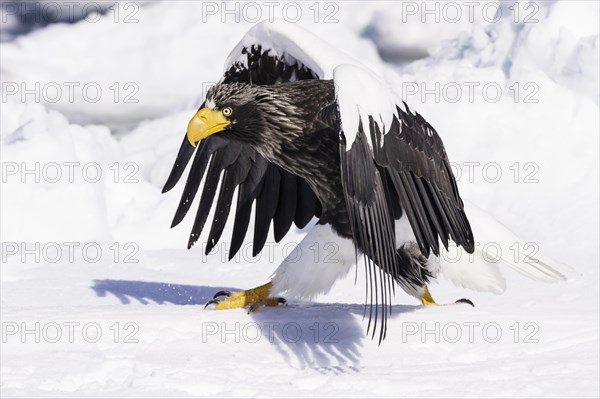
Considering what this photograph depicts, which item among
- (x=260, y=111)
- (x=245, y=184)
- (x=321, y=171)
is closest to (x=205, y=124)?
(x=260, y=111)

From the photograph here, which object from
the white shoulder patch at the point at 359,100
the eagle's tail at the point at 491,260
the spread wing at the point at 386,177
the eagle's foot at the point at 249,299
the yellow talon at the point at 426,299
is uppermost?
the white shoulder patch at the point at 359,100

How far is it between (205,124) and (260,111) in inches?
15.3

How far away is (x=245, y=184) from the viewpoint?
6.22m

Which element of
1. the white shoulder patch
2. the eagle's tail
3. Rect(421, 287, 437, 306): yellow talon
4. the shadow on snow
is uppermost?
the white shoulder patch

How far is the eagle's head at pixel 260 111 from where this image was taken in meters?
5.03

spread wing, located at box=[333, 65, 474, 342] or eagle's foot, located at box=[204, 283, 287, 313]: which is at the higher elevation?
spread wing, located at box=[333, 65, 474, 342]

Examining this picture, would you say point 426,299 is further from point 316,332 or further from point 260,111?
point 260,111

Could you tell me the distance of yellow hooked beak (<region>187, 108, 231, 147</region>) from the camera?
4.81 metres

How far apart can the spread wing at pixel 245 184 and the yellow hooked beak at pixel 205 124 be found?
1051mm

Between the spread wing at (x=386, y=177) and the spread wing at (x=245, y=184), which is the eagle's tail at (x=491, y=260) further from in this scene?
the spread wing at (x=245, y=184)

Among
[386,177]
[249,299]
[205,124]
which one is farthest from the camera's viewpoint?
[249,299]

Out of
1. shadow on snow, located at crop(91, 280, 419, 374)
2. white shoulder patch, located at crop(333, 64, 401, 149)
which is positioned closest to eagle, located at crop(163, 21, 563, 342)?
white shoulder patch, located at crop(333, 64, 401, 149)

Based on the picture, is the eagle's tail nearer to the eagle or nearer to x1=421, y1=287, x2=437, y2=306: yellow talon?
the eagle

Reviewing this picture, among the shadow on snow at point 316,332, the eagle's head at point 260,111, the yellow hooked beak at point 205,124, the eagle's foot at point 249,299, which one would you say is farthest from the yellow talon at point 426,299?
the yellow hooked beak at point 205,124
